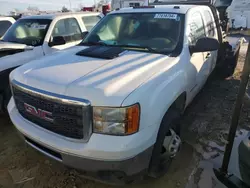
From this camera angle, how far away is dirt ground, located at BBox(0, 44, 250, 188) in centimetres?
282

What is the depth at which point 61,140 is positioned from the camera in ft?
7.46

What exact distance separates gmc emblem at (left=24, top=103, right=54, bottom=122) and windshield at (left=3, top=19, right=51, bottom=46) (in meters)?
2.83

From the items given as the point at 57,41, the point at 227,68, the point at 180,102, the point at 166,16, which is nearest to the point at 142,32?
the point at 166,16

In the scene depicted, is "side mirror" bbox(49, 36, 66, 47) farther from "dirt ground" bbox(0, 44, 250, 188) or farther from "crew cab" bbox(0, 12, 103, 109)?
"dirt ground" bbox(0, 44, 250, 188)

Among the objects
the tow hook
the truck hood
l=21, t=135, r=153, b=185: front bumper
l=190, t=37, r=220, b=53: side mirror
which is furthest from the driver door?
l=21, t=135, r=153, b=185: front bumper

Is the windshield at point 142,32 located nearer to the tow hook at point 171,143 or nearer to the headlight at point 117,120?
the tow hook at point 171,143

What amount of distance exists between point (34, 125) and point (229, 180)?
213 cm

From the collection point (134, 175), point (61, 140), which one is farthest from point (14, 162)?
point (134, 175)

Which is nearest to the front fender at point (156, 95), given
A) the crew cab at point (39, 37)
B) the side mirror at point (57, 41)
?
the crew cab at point (39, 37)

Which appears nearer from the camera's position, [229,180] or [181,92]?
Answer: [229,180]

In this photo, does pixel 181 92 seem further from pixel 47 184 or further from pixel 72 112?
pixel 47 184

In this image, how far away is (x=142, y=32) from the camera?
11.5 feet

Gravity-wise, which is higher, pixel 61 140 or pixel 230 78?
pixel 61 140

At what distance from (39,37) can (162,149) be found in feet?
12.5
